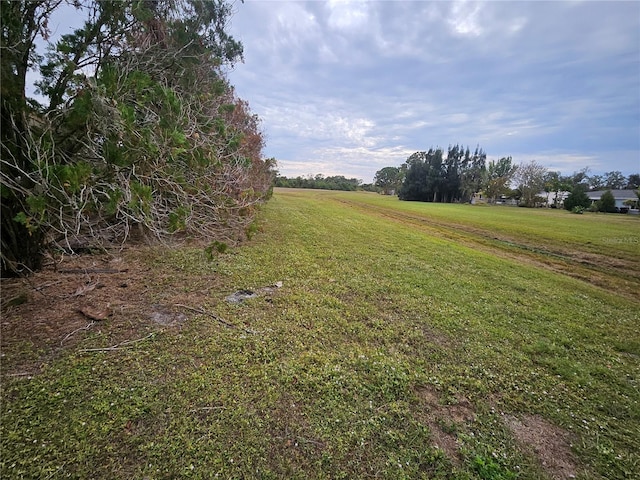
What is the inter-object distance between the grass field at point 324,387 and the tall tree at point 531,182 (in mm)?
48966

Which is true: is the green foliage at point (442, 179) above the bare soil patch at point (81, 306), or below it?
above

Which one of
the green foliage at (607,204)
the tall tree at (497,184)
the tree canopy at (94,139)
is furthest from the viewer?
the tall tree at (497,184)

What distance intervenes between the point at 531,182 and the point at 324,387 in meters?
54.8

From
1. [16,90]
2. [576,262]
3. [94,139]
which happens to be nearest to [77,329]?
[94,139]

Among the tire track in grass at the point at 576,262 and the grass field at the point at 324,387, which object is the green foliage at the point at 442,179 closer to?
the tire track in grass at the point at 576,262

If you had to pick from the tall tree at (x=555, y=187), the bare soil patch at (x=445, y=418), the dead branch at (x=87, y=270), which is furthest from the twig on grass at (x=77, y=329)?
the tall tree at (x=555, y=187)

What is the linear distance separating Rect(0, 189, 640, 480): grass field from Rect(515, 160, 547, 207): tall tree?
49.0 metres

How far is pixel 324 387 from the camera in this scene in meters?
2.62

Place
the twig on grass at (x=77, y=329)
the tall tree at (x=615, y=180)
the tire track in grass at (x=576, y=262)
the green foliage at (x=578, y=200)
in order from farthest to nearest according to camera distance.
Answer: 1. the tall tree at (x=615, y=180)
2. the green foliage at (x=578, y=200)
3. the tire track in grass at (x=576, y=262)
4. the twig on grass at (x=77, y=329)

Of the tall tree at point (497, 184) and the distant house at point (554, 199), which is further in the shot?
the tall tree at point (497, 184)

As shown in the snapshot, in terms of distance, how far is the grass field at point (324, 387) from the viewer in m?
1.92

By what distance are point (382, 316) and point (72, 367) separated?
368 cm

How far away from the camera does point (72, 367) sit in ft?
8.44

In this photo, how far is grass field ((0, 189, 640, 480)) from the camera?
6.30 ft
